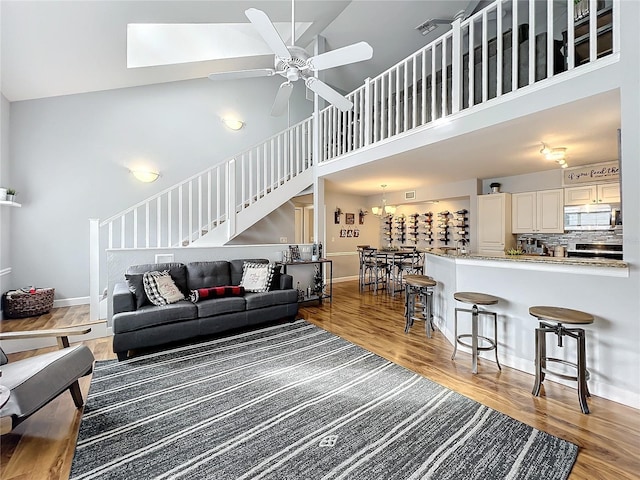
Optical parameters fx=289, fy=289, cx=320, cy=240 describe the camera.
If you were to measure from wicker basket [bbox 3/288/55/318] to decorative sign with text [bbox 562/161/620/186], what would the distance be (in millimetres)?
8594

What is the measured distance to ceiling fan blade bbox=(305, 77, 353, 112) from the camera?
2.78 metres

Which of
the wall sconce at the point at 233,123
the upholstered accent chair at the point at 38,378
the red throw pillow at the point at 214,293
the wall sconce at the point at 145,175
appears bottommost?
the upholstered accent chair at the point at 38,378

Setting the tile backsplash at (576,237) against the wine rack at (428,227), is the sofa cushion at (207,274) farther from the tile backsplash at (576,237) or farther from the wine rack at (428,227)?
the tile backsplash at (576,237)

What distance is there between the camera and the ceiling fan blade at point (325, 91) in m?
2.78

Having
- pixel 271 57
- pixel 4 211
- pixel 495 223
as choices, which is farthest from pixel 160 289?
pixel 495 223

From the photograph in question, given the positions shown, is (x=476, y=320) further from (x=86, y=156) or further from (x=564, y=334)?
(x=86, y=156)

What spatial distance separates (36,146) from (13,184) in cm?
68

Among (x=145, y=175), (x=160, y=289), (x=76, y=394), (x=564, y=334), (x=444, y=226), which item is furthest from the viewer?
(x=444, y=226)

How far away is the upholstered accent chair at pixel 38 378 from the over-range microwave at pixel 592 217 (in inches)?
263

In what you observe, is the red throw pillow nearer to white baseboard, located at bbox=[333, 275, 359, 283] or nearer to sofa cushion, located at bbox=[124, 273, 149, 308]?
sofa cushion, located at bbox=[124, 273, 149, 308]

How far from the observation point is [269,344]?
344 centimetres

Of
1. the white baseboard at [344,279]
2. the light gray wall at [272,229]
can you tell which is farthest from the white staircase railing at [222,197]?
the white baseboard at [344,279]

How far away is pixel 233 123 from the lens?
628 centimetres

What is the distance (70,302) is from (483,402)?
6.12m
